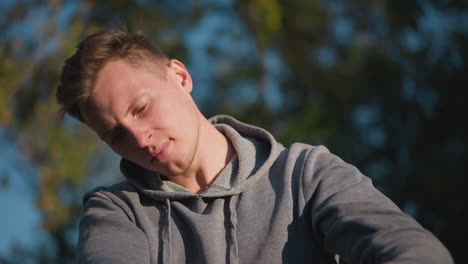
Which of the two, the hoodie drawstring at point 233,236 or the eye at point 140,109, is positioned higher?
the eye at point 140,109

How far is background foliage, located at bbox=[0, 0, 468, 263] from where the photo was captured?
8.69 m

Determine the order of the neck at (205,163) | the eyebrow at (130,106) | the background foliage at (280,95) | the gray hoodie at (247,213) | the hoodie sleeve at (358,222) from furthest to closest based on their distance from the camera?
the background foliage at (280,95) < the neck at (205,163) < the eyebrow at (130,106) < the gray hoodie at (247,213) < the hoodie sleeve at (358,222)

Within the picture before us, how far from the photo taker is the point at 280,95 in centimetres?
1221

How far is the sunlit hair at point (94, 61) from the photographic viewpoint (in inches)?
79.6

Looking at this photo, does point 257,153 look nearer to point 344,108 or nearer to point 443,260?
point 443,260

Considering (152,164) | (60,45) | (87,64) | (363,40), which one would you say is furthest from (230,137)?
(363,40)

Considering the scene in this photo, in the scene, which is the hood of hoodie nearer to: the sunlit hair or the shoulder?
the shoulder

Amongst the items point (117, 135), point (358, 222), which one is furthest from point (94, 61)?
point (358, 222)

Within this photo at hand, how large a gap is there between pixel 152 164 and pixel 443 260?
89 centimetres

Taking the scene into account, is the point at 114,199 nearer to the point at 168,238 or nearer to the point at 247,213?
the point at 168,238

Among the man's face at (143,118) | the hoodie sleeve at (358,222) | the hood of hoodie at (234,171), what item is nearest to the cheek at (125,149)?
the man's face at (143,118)

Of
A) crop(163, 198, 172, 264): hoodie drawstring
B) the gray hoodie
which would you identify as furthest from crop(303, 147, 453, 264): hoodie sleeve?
crop(163, 198, 172, 264): hoodie drawstring

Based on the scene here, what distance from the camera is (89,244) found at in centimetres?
197

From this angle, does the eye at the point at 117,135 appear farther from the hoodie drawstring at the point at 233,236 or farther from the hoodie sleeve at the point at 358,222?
the hoodie sleeve at the point at 358,222
